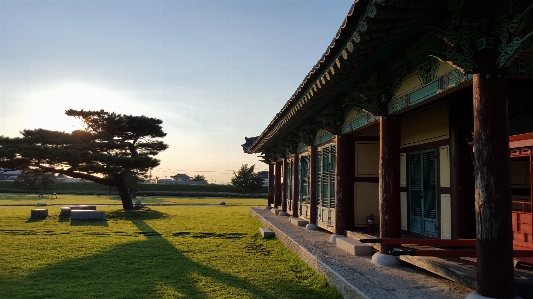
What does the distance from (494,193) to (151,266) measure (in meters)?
6.23

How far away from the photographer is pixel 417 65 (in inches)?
241

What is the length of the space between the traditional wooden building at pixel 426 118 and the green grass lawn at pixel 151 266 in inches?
78.0

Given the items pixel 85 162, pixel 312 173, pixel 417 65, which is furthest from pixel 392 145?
pixel 85 162

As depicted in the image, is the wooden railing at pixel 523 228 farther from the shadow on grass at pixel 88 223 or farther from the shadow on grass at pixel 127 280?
the shadow on grass at pixel 88 223

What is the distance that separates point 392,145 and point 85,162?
17.3 meters

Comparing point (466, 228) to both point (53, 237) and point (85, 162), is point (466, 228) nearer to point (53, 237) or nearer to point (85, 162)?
point (53, 237)

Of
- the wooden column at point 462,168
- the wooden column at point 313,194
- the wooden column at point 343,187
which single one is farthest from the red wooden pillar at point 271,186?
the wooden column at point 462,168

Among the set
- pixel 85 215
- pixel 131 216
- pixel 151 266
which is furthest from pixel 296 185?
pixel 131 216

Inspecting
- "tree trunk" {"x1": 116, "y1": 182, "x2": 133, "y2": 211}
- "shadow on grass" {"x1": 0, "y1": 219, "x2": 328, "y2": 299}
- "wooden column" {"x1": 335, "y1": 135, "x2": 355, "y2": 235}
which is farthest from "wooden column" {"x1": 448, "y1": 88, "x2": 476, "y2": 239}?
"tree trunk" {"x1": 116, "y1": 182, "x2": 133, "y2": 211}

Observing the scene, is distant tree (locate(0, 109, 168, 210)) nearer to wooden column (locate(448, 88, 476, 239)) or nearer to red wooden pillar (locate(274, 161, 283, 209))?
red wooden pillar (locate(274, 161, 283, 209))

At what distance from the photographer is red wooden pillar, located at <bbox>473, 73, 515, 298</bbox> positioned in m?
3.97

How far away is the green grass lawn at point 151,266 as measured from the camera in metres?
6.08

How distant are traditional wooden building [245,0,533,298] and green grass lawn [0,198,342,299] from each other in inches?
78.0

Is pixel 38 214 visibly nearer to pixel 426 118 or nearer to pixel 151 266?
pixel 151 266
